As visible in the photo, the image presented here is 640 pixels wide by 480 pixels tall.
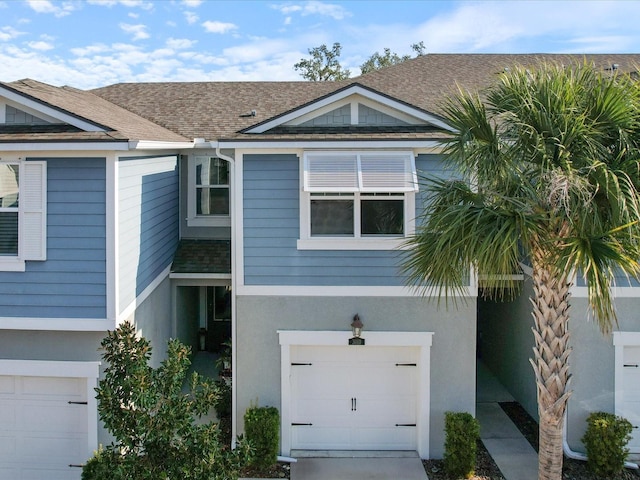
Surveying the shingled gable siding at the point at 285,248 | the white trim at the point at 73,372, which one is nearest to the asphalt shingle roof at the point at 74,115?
the shingled gable siding at the point at 285,248

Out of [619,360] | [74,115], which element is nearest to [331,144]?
[74,115]

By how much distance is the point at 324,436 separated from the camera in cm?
1256

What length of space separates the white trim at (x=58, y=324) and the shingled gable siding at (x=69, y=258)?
0.06 m

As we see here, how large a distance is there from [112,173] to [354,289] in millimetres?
4642

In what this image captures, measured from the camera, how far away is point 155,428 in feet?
28.2

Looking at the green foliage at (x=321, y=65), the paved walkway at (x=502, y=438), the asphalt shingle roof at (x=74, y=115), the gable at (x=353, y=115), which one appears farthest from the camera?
the green foliage at (x=321, y=65)

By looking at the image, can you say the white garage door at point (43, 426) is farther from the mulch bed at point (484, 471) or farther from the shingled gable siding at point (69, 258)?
the mulch bed at point (484, 471)

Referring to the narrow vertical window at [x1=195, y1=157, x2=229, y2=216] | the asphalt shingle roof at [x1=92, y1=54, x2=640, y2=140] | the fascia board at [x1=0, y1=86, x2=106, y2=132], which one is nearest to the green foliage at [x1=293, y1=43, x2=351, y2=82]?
the asphalt shingle roof at [x1=92, y1=54, x2=640, y2=140]

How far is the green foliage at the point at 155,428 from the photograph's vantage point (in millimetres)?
8555

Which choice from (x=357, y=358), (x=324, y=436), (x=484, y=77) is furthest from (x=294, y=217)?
(x=484, y=77)

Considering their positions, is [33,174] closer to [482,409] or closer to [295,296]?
[295,296]

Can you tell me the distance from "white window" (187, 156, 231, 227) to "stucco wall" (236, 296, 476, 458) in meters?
4.01

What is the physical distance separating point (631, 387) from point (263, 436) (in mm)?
6777

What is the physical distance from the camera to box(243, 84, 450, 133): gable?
480 inches
